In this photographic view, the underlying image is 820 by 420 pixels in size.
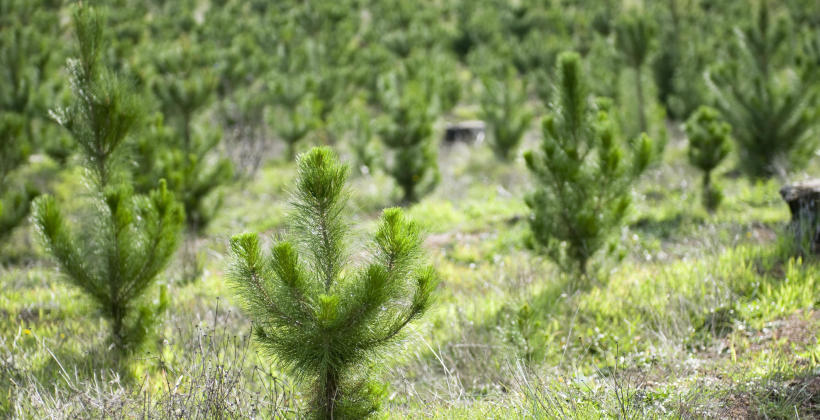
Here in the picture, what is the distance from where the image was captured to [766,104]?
8148 millimetres

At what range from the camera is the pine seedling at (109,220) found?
3824 millimetres

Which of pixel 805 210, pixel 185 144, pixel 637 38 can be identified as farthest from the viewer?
pixel 637 38

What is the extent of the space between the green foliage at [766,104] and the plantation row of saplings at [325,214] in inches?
0.7

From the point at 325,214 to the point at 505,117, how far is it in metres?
9.54

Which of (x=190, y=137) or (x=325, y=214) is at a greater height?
(x=325, y=214)

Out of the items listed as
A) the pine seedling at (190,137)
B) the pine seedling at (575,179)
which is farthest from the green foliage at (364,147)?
the pine seedling at (575,179)

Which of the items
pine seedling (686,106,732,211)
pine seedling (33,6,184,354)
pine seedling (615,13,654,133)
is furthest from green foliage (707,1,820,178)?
pine seedling (33,6,184,354)

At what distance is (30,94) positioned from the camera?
A: 10109 millimetres

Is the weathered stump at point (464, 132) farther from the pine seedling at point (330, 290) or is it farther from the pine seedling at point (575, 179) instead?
the pine seedling at point (330, 290)

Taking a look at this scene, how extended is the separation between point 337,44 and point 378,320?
15.3m

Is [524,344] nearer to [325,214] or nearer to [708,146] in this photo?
[325,214]

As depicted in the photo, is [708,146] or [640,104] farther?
[640,104]

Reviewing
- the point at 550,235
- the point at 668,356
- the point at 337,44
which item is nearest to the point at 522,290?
the point at 550,235

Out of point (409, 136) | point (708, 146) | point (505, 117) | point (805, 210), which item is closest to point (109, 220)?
point (805, 210)
